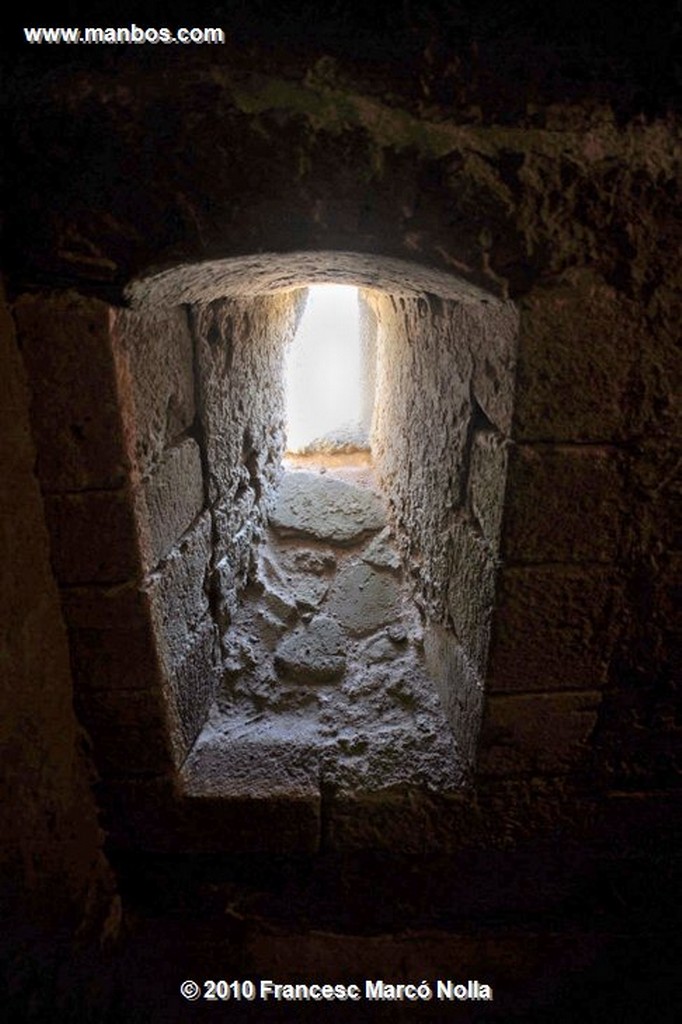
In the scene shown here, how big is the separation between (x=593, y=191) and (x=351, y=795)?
1646mm

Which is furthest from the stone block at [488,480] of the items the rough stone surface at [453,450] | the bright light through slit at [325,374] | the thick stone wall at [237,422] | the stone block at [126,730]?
the bright light through slit at [325,374]

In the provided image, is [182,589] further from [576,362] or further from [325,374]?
[325,374]

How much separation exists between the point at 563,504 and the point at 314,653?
120 cm

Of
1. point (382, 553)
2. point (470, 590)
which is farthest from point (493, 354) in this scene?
point (382, 553)

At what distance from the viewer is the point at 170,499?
150cm

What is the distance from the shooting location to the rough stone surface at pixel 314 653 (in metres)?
2.03

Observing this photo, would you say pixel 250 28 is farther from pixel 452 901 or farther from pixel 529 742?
pixel 452 901

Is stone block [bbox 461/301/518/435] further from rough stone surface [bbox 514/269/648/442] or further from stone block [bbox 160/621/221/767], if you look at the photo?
stone block [bbox 160/621/221/767]

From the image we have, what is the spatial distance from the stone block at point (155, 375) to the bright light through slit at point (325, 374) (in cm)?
161

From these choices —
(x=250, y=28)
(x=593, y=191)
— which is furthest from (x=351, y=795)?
(x=250, y=28)

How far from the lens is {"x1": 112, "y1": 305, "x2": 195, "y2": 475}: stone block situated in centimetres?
124

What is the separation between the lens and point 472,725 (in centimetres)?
155

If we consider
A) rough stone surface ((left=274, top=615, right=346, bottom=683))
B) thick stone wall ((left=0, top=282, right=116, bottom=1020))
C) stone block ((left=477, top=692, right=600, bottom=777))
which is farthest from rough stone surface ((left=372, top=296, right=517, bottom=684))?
thick stone wall ((left=0, top=282, right=116, bottom=1020))

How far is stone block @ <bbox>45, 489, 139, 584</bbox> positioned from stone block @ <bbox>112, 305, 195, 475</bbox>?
0.12 m
